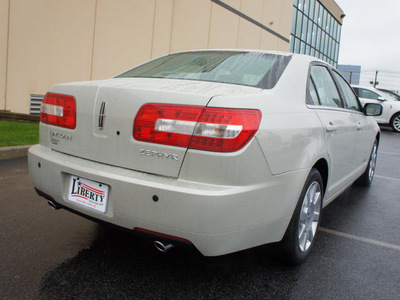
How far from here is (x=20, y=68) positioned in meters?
8.54

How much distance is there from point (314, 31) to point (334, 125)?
31.1 metres

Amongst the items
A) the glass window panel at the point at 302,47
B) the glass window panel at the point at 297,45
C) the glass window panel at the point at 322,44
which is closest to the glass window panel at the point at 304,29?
the glass window panel at the point at 302,47

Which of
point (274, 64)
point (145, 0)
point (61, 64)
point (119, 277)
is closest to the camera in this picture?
point (119, 277)

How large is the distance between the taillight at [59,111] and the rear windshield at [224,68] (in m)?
0.65

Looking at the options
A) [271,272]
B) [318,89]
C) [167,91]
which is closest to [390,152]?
[318,89]

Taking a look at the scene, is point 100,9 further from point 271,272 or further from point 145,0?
point 271,272

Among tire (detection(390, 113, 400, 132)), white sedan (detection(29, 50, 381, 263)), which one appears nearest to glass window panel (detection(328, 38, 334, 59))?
tire (detection(390, 113, 400, 132))

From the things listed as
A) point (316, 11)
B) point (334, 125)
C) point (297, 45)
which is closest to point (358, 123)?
point (334, 125)

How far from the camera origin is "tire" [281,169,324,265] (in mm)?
2443

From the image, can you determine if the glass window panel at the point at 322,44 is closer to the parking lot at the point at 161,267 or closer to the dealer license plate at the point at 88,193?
the parking lot at the point at 161,267

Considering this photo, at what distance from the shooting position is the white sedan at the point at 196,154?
6.27 ft

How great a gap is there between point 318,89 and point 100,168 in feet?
5.98

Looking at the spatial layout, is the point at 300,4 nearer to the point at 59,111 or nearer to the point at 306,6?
the point at 306,6

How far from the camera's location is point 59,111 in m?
2.44
